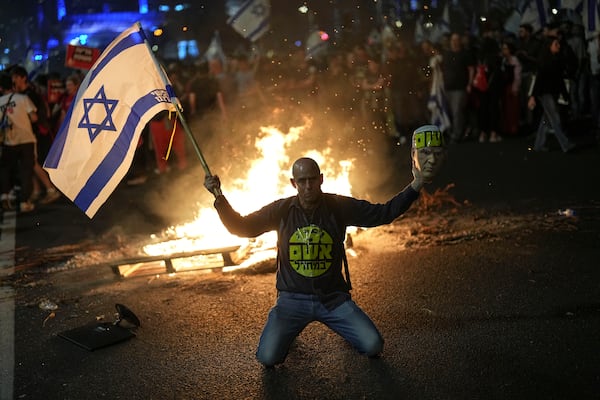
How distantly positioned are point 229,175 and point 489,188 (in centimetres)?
383

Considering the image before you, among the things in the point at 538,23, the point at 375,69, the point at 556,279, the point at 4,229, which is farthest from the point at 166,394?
the point at 538,23

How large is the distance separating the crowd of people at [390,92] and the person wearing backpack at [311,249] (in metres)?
8.20

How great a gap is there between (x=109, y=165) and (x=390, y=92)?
1125 centimetres

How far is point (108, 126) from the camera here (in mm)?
5121

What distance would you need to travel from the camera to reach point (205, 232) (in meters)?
8.26

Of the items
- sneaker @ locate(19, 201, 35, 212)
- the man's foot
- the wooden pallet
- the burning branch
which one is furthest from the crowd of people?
the wooden pallet

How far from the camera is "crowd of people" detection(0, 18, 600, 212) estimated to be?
13781 mm

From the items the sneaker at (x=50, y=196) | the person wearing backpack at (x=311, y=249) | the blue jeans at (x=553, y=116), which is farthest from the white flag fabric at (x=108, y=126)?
the blue jeans at (x=553, y=116)

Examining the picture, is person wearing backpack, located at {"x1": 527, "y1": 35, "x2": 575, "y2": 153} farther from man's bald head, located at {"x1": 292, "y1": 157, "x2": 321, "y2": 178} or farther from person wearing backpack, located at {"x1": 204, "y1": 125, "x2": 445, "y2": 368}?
man's bald head, located at {"x1": 292, "y1": 157, "x2": 321, "y2": 178}

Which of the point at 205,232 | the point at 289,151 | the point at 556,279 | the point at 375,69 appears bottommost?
the point at 556,279

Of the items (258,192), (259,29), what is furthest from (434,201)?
(259,29)

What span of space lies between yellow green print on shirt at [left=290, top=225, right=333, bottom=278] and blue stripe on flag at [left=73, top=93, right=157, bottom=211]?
1458 mm

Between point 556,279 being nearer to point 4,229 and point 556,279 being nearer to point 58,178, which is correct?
point 58,178

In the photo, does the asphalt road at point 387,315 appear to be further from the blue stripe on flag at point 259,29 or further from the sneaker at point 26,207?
the blue stripe on flag at point 259,29
